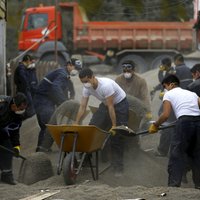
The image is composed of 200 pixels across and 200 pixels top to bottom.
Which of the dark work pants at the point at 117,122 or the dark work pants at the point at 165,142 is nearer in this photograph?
the dark work pants at the point at 117,122

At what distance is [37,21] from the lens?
29.1 metres

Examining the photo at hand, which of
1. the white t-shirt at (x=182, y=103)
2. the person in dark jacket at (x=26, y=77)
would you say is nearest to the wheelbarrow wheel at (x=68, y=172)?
the white t-shirt at (x=182, y=103)

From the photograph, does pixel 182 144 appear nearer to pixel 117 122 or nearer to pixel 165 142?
pixel 117 122

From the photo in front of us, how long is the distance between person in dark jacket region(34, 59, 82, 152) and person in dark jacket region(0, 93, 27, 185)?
9.92 ft

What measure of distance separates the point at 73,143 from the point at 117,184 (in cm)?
117

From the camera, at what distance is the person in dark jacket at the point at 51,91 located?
13.9 metres

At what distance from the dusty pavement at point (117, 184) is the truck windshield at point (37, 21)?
12.2m

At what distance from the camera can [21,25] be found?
29.3m

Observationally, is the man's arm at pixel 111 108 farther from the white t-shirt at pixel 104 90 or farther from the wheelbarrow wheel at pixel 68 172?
the wheelbarrow wheel at pixel 68 172

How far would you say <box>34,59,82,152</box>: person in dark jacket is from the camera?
1385 centimetres

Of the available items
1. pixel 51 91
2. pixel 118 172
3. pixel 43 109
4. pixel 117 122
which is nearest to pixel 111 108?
pixel 117 122

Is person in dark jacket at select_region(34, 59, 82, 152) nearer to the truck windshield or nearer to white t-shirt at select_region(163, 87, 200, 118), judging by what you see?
white t-shirt at select_region(163, 87, 200, 118)

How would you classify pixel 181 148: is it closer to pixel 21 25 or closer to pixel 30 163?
pixel 30 163

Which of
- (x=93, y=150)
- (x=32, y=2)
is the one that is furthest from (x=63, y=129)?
(x=32, y=2)
